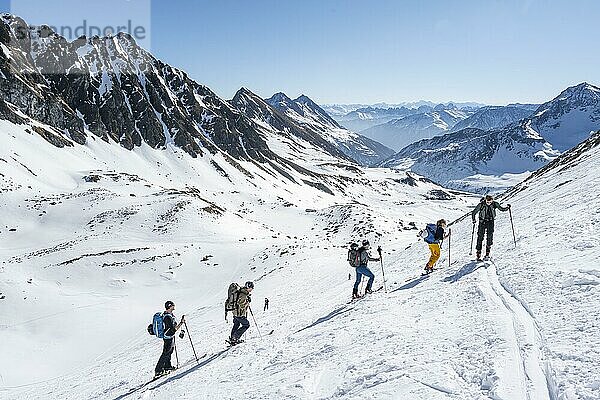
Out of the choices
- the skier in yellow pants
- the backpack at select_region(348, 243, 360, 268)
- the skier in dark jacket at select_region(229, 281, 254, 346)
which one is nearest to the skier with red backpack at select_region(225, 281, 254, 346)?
the skier in dark jacket at select_region(229, 281, 254, 346)

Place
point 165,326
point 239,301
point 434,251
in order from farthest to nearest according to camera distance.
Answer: point 434,251 < point 239,301 < point 165,326

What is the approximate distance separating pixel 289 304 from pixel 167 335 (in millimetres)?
8213

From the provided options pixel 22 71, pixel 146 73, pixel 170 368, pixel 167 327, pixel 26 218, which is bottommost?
pixel 170 368

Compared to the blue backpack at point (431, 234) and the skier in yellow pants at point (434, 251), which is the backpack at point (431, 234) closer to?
the blue backpack at point (431, 234)

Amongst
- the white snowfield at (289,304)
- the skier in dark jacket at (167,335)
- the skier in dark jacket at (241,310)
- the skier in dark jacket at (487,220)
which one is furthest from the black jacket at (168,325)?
the skier in dark jacket at (487,220)

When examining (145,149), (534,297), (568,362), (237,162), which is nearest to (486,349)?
(568,362)

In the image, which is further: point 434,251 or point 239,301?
point 434,251

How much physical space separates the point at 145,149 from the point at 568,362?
103 meters

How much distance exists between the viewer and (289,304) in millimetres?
19891

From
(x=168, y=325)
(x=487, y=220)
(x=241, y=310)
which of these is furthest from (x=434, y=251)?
(x=168, y=325)

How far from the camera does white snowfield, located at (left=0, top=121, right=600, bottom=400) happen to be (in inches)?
308

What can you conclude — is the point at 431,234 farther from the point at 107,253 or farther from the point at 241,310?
the point at 107,253

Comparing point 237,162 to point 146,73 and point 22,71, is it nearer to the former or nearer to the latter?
point 146,73

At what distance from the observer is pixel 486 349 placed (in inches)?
315
